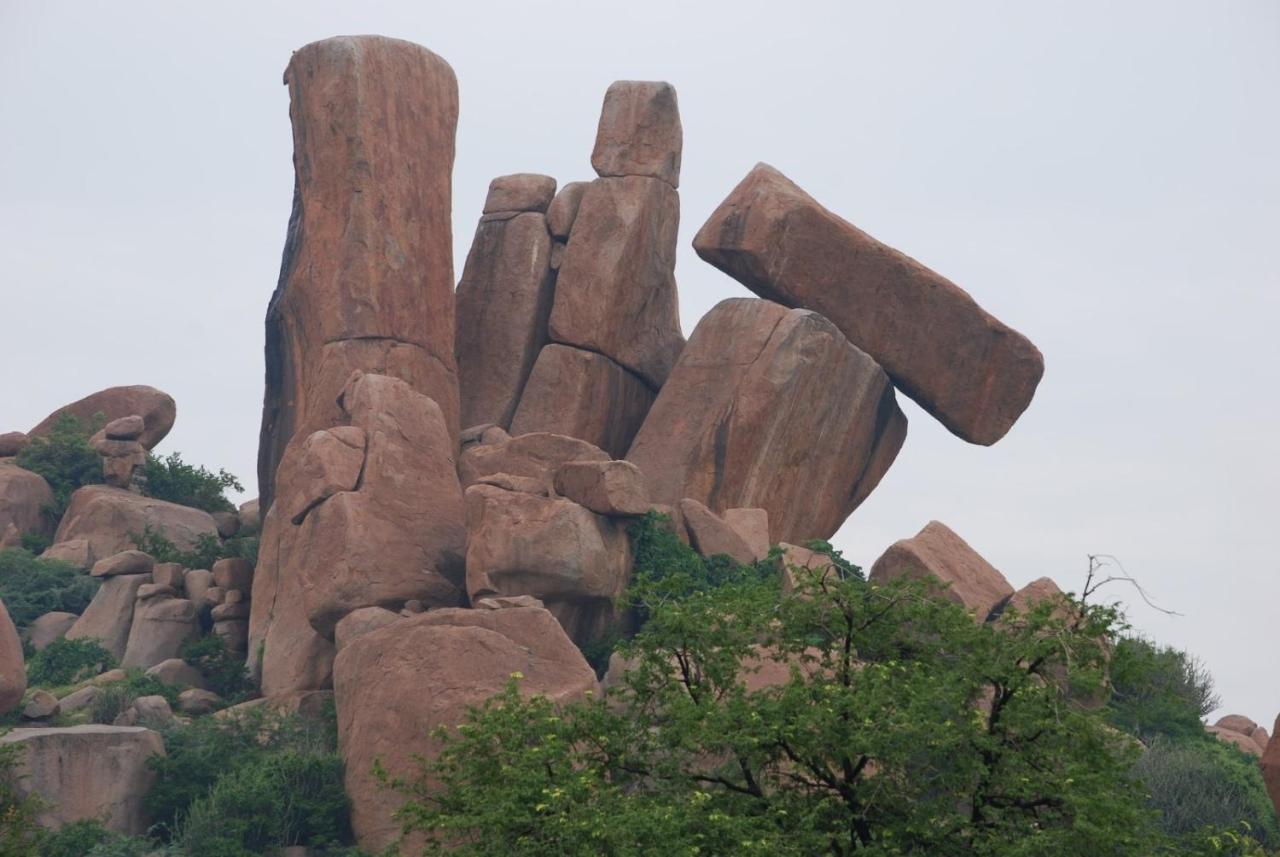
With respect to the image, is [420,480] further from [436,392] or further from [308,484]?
[436,392]

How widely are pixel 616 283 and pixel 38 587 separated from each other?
11961 mm

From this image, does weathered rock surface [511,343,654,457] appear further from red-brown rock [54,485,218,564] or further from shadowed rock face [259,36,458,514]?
red-brown rock [54,485,218,564]

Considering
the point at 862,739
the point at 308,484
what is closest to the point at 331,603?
the point at 308,484

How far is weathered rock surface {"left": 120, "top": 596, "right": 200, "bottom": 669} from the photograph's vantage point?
30.6m

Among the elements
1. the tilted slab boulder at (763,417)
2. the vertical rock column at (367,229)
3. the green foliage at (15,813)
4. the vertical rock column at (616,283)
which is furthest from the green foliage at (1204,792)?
the green foliage at (15,813)

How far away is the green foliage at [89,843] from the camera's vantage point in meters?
22.9

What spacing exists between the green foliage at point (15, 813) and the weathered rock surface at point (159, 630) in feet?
22.4

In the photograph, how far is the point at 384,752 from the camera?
2386 cm

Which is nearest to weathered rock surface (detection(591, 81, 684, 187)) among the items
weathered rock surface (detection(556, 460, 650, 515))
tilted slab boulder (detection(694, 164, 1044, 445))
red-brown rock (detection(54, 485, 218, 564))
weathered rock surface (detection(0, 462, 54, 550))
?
tilted slab boulder (detection(694, 164, 1044, 445))

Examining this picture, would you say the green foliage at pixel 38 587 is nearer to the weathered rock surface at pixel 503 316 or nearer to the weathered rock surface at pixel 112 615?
the weathered rock surface at pixel 112 615

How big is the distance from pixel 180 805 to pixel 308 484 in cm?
601

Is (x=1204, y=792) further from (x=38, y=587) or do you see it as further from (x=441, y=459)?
(x=38, y=587)

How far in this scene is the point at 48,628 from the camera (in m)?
32.0

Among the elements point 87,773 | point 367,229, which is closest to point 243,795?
point 87,773
